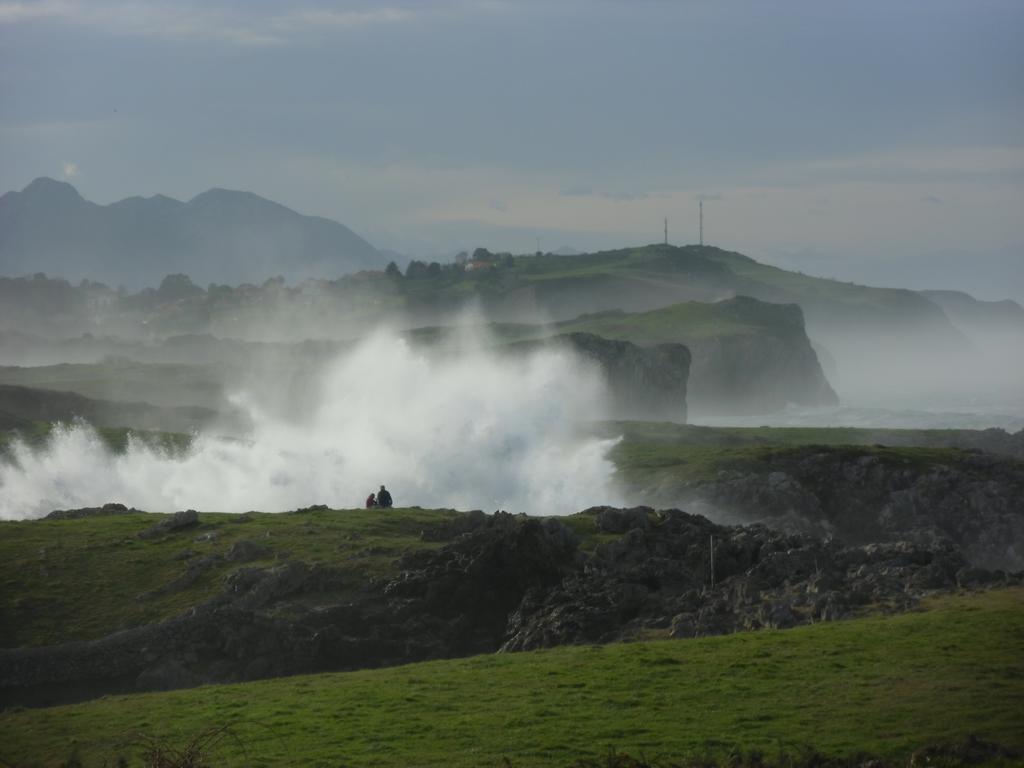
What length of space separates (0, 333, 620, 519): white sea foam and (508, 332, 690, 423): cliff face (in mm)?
42160

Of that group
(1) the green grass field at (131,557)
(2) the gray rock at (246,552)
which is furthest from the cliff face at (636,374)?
(2) the gray rock at (246,552)

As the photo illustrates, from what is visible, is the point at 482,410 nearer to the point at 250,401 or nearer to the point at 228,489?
the point at 228,489

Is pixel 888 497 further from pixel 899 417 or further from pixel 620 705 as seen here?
pixel 899 417

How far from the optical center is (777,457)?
79688mm

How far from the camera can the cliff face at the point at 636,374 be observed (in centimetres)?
15475

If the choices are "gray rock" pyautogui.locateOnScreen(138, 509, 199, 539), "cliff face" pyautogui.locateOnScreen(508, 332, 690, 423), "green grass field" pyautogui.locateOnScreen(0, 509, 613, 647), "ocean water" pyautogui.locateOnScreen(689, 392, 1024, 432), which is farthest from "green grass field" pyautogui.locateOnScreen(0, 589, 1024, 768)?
"cliff face" pyautogui.locateOnScreen(508, 332, 690, 423)

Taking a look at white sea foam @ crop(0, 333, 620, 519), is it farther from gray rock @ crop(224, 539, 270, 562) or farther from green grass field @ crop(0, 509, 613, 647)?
gray rock @ crop(224, 539, 270, 562)

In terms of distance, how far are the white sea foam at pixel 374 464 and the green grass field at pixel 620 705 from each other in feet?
149

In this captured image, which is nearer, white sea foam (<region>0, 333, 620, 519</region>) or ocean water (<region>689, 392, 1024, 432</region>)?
white sea foam (<region>0, 333, 620, 519</region>)

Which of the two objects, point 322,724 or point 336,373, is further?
point 336,373

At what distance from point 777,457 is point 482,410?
2583cm

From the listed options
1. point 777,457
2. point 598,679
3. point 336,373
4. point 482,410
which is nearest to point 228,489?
point 482,410

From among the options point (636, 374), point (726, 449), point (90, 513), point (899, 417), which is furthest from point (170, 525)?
point (899, 417)

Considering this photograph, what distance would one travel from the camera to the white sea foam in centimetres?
8081
